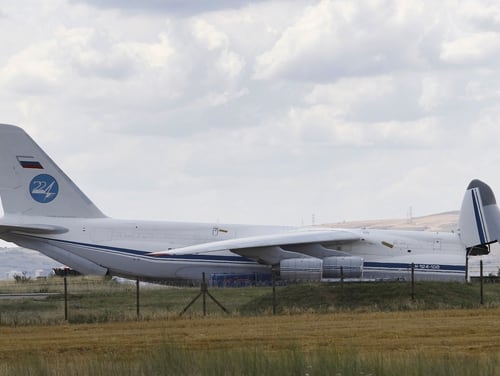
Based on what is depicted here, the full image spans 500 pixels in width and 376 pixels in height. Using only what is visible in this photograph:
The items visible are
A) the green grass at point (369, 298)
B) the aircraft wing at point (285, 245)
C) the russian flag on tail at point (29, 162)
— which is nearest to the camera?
the green grass at point (369, 298)

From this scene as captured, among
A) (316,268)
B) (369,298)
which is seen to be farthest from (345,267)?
(369,298)

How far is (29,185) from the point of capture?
4653cm

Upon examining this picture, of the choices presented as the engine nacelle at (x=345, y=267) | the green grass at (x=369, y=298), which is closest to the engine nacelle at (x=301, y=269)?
the engine nacelle at (x=345, y=267)

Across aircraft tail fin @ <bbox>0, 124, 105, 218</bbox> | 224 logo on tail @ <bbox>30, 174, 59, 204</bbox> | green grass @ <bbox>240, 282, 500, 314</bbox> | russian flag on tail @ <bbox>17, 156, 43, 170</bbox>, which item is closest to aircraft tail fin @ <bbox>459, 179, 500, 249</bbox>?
green grass @ <bbox>240, 282, 500, 314</bbox>

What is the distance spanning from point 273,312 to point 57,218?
17565 mm

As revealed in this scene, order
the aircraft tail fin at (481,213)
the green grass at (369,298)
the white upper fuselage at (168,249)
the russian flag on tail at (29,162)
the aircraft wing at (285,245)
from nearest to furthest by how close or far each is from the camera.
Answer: the green grass at (369,298), the aircraft tail fin at (481,213), the aircraft wing at (285,245), the white upper fuselage at (168,249), the russian flag on tail at (29,162)

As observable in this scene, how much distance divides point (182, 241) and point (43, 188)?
614 centimetres

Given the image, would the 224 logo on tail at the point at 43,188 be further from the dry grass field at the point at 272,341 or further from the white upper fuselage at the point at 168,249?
the dry grass field at the point at 272,341

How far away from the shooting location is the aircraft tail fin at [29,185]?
4631 centimetres

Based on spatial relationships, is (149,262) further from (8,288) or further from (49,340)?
(49,340)

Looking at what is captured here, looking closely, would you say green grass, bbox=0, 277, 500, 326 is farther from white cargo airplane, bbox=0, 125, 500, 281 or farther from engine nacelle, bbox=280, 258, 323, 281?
white cargo airplane, bbox=0, 125, 500, 281

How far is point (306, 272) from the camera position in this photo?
45281mm

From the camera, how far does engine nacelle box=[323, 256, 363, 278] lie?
149 feet

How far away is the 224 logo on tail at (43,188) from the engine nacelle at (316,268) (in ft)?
32.4
